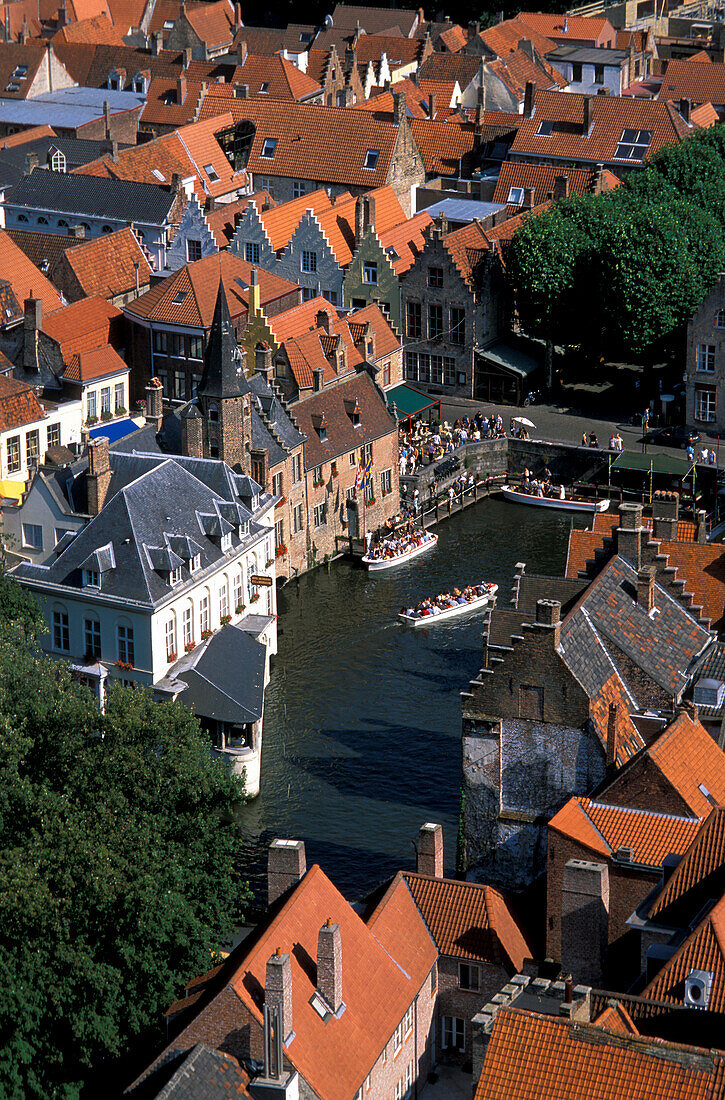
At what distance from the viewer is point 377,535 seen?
128500mm

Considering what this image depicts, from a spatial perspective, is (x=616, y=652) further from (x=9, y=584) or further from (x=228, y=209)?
(x=228, y=209)

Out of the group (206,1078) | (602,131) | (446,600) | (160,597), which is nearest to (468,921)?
(206,1078)

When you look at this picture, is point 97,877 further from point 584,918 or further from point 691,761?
point 691,761

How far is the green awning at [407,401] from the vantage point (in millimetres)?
138875

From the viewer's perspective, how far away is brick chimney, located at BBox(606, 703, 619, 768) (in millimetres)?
80062

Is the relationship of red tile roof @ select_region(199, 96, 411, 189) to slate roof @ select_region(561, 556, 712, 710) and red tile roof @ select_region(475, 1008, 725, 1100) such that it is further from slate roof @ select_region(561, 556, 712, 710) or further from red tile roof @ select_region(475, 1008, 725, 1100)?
red tile roof @ select_region(475, 1008, 725, 1100)

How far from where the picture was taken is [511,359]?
482ft

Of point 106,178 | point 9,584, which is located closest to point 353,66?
point 106,178

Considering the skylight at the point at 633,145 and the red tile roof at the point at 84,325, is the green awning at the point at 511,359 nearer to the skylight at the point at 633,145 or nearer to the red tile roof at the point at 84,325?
the red tile roof at the point at 84,325

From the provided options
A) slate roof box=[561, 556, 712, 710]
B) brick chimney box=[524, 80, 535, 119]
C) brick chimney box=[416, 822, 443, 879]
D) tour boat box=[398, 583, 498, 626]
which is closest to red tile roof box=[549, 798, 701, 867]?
brick chimney box=[416, 822, 443, 879]

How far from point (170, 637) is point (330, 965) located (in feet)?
123

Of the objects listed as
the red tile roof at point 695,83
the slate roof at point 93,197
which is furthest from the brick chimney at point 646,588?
the red tile roof at point 695,83

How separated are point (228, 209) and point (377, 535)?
38.6 meters

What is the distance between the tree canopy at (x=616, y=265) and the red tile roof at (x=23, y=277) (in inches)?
1320
